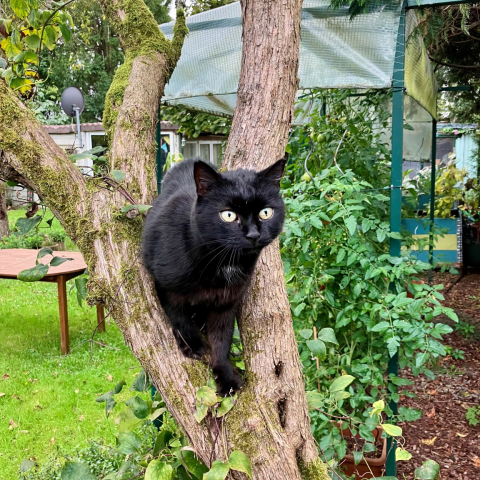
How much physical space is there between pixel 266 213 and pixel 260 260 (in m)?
0.20

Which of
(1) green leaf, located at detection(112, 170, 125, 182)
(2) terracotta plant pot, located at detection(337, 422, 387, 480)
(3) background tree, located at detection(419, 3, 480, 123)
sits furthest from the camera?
(3) background tree, located at detection(419, 3, 480, 123)

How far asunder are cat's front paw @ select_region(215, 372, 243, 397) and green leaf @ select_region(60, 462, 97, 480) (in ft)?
2.00

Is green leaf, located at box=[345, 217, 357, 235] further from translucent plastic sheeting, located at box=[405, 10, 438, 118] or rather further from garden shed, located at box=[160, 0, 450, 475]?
translucent plastic sheeting, located at box=[405, 10, 438, 118]

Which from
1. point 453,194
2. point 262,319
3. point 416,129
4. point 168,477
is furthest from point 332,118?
point 453,194

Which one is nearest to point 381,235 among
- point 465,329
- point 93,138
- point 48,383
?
point 465,329

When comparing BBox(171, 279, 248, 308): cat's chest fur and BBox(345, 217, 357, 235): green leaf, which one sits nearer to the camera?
BBox(171, 279, 248, 308): cat's chest fur

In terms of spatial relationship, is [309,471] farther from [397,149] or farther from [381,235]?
[397,149]

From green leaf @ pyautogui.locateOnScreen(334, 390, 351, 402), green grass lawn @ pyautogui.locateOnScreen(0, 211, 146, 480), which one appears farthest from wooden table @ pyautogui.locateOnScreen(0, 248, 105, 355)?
green leaf @ pyautogui.locateOnScreen(334, 390, 351, 402)

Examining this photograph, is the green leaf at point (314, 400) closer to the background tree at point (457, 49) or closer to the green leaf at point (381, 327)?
the green leaf at point (381, 327)

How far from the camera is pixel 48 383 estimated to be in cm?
388

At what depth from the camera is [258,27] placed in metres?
1.65

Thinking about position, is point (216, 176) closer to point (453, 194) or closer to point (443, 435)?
point (443, 435)

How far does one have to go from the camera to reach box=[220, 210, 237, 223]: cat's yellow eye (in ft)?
4.33

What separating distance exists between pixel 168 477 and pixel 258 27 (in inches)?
60.7
